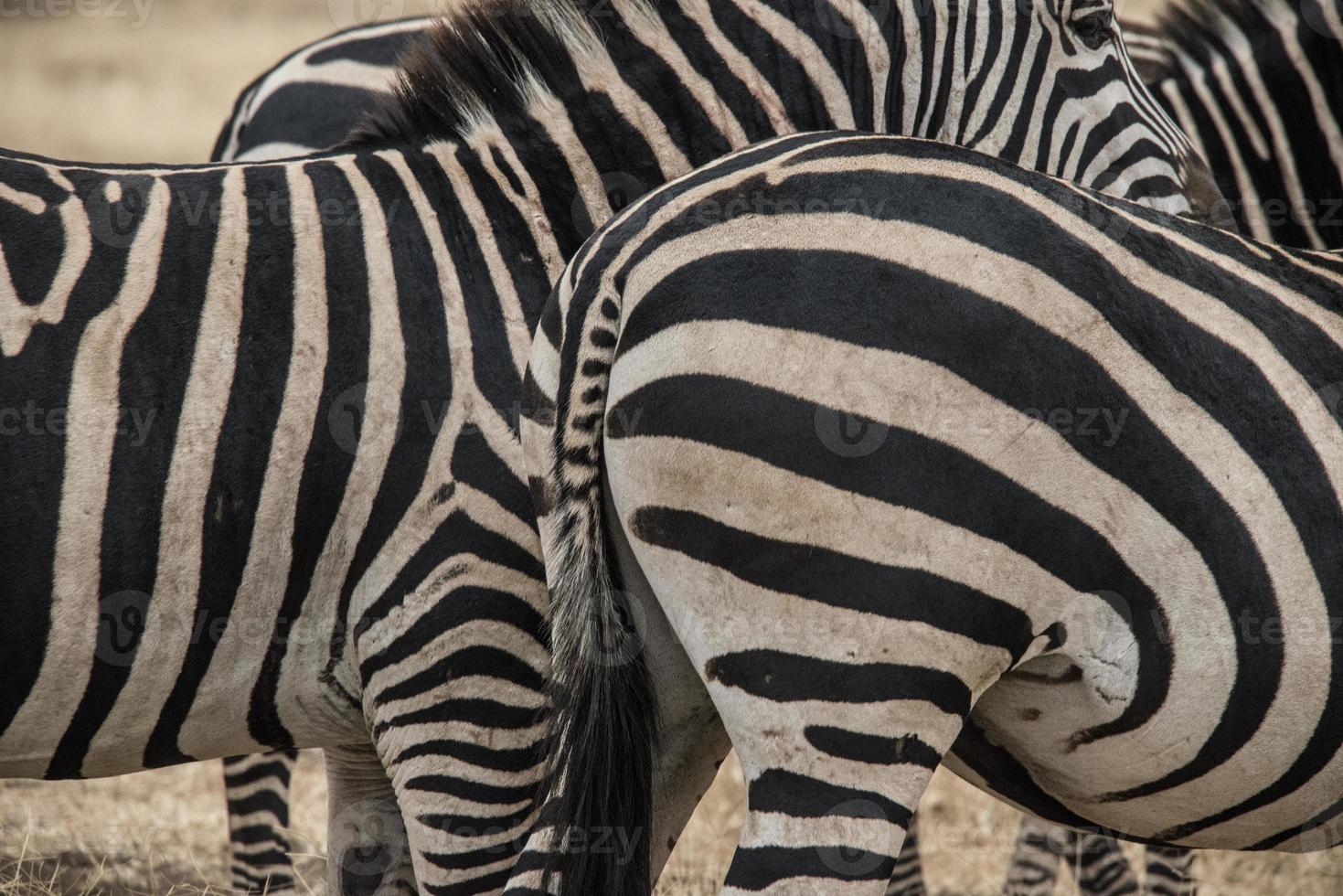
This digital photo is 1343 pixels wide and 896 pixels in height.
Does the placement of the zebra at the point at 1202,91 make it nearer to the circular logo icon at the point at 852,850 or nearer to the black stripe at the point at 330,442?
the black stripe at the point at 330,442

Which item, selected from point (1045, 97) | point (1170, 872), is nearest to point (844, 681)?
point (1045, 97)

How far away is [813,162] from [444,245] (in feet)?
3.42

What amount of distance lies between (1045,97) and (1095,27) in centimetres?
26

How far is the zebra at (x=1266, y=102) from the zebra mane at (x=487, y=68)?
3073 millimetres

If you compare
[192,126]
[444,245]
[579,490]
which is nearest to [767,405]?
[579,490]

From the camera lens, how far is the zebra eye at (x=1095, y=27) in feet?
11.9

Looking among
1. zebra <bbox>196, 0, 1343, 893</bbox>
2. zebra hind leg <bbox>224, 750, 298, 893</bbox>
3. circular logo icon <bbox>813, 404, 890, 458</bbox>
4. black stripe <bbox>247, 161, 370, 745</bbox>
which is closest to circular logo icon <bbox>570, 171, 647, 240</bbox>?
black stripe <bbox>247, 161, 370, 745</bbox>

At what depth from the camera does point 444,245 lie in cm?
308

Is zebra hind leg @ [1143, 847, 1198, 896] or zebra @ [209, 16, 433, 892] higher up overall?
zebra @ [209, 16, 433, 892]

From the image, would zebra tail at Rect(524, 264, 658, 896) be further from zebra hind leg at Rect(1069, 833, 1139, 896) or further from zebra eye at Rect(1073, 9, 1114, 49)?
zebra hind leg at Rect(1069, 833, 1139, 896)

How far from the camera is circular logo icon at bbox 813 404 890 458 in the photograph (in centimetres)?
217

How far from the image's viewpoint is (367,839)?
3.56m

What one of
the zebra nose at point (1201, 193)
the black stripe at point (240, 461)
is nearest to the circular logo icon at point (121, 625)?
the black stripe at point (240, 461)

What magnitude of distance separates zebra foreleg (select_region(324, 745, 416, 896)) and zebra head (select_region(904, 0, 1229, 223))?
227 cm
